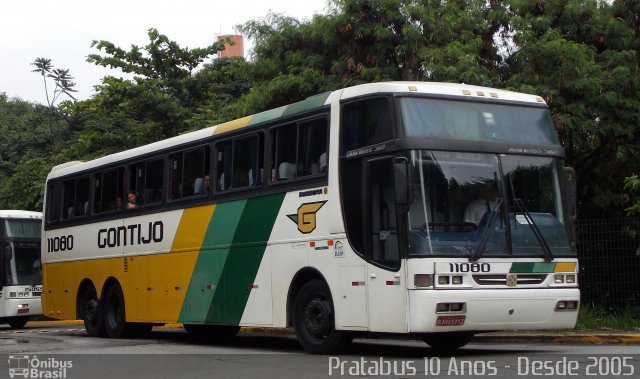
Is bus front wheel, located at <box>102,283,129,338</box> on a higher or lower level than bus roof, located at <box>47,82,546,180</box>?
lower

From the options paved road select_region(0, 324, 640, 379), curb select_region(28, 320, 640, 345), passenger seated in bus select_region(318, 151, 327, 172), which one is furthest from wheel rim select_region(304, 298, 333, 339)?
curb select_region(28, 320, 640, 345)

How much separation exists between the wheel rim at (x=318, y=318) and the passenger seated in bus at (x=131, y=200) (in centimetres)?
593

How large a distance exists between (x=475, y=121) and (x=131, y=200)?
319 inches

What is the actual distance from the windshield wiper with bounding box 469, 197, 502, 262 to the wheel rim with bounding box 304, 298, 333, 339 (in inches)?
90.1

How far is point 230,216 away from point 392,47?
8.19 metres

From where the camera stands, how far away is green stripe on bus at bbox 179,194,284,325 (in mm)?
15125

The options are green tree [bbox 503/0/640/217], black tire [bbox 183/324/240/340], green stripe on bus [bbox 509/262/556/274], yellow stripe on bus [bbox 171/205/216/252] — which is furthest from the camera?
green tree [bbox 503/0/640/217]

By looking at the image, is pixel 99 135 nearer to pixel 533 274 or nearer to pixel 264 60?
pixel 264 60

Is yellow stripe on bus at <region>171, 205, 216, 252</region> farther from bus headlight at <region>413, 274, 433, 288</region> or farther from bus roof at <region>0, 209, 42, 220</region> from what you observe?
bus roof at <region>0, 209, 42, 220</region>

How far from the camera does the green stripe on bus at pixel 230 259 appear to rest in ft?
49.6

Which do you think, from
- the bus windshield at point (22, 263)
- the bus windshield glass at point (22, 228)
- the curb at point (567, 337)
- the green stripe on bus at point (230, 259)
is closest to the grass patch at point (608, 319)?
the curb at point (567, 337)

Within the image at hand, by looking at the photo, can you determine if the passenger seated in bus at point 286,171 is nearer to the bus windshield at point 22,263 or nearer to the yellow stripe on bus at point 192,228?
the yellow stripe on bus at point 192,228

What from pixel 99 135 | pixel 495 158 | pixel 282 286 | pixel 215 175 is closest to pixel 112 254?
pixel 215 175

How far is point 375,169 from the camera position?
12.8 meters
